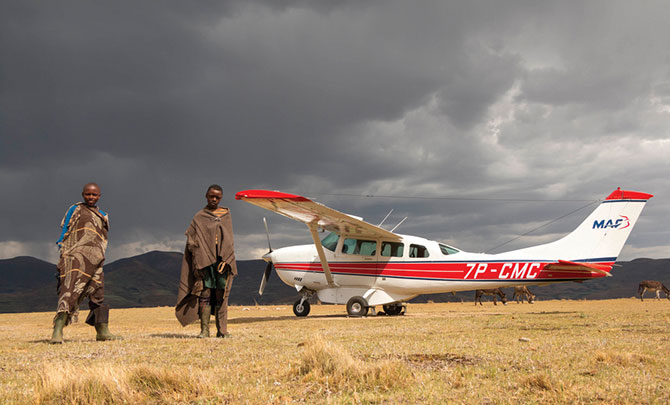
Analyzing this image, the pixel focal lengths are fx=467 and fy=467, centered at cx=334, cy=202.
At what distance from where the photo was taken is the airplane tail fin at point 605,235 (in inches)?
554

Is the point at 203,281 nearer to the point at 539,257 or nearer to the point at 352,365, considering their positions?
the point at 352,365

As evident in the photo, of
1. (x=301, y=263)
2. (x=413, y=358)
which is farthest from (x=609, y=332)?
(x=301, y=263)

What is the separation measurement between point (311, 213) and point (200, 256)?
5914 millimetres

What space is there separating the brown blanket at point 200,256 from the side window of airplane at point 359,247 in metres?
7.55

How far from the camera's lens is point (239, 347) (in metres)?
5.62

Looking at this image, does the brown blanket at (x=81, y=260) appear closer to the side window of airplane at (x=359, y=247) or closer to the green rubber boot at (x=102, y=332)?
the green rubber boot at (x=102, y=332)

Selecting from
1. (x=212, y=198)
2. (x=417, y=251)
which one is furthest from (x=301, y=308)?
(x=212, y=198)

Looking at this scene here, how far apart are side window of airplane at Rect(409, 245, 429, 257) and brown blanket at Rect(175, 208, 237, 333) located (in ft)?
26.9

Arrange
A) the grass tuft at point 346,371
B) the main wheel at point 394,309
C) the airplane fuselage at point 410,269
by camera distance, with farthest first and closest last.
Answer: the main wheel at point 394,309 < the airplane fuselage at point 410,269 < the grass tuft at point 346,371

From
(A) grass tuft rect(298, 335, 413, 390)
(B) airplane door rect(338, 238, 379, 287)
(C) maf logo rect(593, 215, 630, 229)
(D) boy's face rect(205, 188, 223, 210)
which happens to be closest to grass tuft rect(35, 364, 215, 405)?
(A) grass tuft rect(298, 335, 413, 390)

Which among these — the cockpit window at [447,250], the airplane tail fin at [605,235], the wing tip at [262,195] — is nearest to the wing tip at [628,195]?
the airplane tail fin at [605,235]

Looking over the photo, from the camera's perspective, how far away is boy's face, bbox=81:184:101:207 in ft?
22.8

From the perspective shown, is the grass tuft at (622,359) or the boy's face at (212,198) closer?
the grass tuft at (622,359)

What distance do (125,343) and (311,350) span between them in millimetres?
3704
